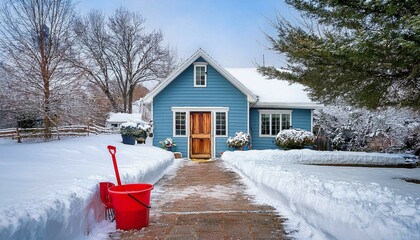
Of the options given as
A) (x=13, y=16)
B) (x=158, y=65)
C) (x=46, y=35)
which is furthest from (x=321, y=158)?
(x=158, y=65)

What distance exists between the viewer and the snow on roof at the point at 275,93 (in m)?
13.3

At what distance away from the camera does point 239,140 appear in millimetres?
12359

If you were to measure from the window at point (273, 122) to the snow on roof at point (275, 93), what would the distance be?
1.84ft

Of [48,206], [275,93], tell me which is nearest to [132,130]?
[275,93]

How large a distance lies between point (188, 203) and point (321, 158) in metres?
7.25

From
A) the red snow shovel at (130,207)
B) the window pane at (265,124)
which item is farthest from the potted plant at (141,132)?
the red snow shovel at (130,207)

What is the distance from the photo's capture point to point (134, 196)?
3.34 meters

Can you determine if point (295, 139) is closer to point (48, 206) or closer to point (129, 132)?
point (129, 132)

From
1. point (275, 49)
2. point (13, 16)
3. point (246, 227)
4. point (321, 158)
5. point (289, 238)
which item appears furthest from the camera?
point (13, 16)

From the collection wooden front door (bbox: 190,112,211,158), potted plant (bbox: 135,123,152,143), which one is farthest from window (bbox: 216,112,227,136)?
potted plant (bbox: 135,123,152,143)

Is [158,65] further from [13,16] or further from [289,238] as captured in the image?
[289,238]

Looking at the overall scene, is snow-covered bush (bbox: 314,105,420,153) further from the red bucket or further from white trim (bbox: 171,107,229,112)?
the red bucket

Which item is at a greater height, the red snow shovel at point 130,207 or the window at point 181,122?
the window at point 181,122

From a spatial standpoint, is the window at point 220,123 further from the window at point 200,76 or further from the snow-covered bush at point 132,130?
the snow-covered bush at point 132,130
